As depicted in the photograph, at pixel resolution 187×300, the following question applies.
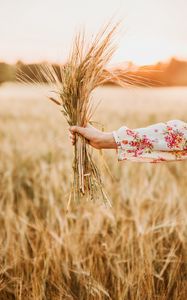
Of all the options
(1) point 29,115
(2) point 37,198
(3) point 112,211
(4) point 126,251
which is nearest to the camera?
(4) point 126,251

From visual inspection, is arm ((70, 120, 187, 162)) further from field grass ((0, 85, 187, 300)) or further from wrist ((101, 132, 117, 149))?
field grass ((0, 85, 187, 300))

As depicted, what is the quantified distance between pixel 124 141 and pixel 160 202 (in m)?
1.15

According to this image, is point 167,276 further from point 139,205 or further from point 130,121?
point 130,121

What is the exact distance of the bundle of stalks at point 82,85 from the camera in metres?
1.37

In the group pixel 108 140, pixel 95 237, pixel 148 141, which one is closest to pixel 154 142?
pixel 148 141

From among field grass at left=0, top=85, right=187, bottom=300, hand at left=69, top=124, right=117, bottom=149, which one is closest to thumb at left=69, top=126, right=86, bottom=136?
hand at left=69, top=124, right=117, bottom=149

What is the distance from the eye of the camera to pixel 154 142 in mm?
1330

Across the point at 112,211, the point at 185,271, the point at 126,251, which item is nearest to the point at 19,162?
the point at 112,211

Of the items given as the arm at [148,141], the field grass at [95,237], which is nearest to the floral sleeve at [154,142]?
the arm at [148,141]

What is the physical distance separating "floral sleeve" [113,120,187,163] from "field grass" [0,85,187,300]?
114mm

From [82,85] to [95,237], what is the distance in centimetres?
87

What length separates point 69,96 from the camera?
1.42m

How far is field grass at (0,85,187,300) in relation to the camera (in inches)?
67.3

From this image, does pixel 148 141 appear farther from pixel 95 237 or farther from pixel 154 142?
pixel 95 237
